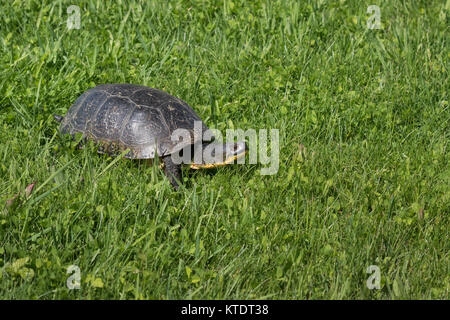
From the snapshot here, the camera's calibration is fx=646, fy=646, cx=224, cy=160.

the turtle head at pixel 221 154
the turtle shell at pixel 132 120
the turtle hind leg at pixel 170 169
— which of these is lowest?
the turtle hind leg at pixel 170 169

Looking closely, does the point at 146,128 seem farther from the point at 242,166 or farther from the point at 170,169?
the point at 242,166

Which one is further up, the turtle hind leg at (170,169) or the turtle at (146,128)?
the turtle at (146,128)

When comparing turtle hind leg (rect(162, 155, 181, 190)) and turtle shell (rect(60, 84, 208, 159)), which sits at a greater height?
turtle shell (rect(60, 84, 208, 159))

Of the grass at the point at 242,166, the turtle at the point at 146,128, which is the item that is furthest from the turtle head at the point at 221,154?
the grass at the point at 242,166

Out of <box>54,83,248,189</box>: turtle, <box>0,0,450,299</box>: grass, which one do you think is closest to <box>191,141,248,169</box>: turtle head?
<box>54,83,248,189</box>: turtle

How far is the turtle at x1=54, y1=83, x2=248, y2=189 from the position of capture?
465 cm

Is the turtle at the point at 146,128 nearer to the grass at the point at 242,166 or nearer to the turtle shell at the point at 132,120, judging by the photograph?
the turtle shell at the point at 132,120

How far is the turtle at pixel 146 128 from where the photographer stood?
15.3 ft

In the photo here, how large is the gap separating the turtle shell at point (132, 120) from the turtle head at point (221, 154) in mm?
169

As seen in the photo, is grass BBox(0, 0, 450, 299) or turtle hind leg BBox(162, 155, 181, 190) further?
turtle hind leg BBox(162, 155, 181, 190)

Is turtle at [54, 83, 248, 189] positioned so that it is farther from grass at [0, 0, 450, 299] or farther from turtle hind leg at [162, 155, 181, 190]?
grass at [0, 0, 450, 299]

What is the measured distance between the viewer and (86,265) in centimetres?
363

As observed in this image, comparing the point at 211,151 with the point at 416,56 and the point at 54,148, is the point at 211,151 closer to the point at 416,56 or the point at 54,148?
the point at 54,148

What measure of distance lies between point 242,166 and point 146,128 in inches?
29.9
